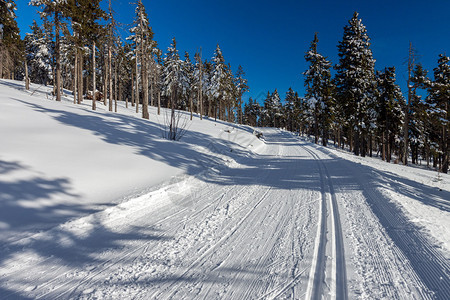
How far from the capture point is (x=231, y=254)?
2.78 m

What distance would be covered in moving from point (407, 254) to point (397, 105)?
30491 mm

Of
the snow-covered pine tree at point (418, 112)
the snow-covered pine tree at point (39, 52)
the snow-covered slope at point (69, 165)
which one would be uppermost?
the snow-covered pine tree at point (39, 52)

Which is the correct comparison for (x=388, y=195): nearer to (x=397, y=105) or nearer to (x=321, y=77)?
(x=321, y=77)

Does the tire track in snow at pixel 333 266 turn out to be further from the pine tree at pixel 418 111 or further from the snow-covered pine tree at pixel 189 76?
Result: the snow-covered pine tree at pixel 189 76

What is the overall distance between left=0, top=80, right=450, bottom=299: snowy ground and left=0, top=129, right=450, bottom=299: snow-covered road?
0.02 meters

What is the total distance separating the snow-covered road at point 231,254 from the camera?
2158 mm

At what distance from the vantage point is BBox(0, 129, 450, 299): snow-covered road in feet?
7.08

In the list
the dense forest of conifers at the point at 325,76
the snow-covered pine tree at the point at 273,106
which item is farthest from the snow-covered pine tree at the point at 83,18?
the snow-covered pine tree at the point at 273,106

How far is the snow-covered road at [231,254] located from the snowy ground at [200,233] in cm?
2

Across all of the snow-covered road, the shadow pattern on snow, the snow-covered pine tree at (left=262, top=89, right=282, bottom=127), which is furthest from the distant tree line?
the snow-covered pine tree at (left=262, top=89, right=282, bottom=127)

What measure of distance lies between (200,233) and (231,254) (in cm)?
76

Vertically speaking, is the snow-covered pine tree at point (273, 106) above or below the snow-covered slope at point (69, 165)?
above

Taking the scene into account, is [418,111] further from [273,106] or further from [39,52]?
[39,52]

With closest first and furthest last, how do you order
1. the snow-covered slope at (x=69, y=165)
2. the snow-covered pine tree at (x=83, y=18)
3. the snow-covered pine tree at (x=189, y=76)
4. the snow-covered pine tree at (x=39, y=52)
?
the snow-covered slope at (x=69, y=165), the snow-covered pine tree at (x=83, y=18), the snow-covered pine tree at (x=39, y=52), the snow-covered pine tree at (x=189, y=76)
